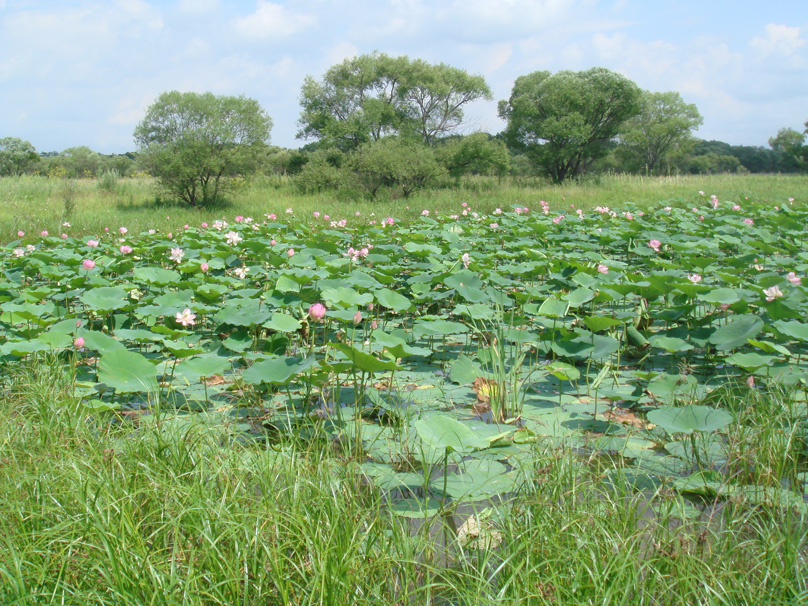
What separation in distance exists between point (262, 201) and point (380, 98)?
10922mm

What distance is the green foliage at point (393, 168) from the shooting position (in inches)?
583

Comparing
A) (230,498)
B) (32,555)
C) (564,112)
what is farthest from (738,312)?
(564,112)

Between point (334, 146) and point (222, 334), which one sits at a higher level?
point (334, 146)

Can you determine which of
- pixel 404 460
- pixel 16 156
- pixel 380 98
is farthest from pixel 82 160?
pixel 404 460

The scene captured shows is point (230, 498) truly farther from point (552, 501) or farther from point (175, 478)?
point (552, 501)

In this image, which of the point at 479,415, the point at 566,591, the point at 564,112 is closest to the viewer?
the point at 566,591

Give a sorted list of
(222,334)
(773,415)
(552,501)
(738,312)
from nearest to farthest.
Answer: (552,501) < (773,415) < (738,312) < (222,334)

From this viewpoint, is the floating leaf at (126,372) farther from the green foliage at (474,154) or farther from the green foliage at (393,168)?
the green foliage at (474,154)

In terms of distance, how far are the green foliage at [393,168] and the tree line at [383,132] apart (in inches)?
1.3

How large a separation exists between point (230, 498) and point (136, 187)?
13.8 meters

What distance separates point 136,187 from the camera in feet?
43.7

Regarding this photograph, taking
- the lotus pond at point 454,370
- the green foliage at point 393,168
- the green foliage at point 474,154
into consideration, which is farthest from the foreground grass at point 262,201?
the lotus pond at point 454,370

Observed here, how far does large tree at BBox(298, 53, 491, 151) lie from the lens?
21.3 metres

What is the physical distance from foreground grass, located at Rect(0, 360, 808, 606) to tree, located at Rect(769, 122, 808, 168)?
49.1 meters
